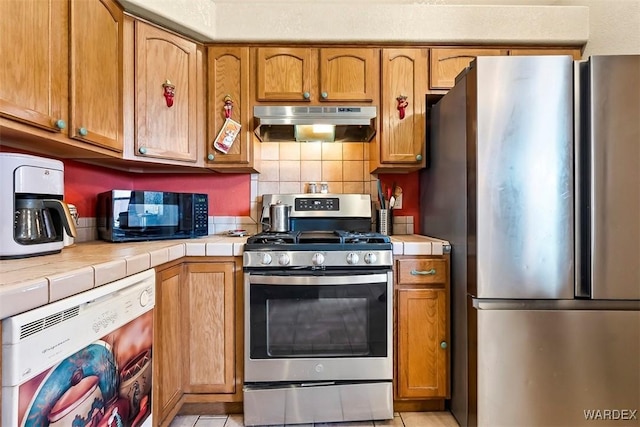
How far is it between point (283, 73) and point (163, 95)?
678mm

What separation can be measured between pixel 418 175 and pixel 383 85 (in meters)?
0.68

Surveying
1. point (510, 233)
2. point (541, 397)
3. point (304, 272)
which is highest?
point (510, 233)

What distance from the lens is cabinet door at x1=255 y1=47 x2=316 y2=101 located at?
1869 mm

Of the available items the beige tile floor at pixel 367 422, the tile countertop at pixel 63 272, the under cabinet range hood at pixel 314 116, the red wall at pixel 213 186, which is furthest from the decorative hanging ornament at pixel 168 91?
the beige tile floor at pixel 367 422

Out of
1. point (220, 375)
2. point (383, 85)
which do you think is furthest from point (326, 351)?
point (383, 85)

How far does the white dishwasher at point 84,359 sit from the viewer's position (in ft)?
2.27

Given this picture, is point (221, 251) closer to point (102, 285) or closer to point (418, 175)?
point (102, 285)

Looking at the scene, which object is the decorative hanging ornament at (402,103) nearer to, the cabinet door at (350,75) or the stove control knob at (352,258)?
the cabinet door at (350,75)

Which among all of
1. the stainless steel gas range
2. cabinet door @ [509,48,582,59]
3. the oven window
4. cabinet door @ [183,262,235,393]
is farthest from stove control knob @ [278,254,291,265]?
cabinet door @ [509,48,582,59]

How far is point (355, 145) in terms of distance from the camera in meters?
2.23

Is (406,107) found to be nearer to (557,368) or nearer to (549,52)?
(549,52)

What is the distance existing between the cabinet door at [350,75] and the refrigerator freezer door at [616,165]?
102cm

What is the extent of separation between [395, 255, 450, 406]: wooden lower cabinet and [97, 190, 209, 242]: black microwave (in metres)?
1.21

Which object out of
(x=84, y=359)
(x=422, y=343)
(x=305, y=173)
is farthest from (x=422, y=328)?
(x=84, y=359)
